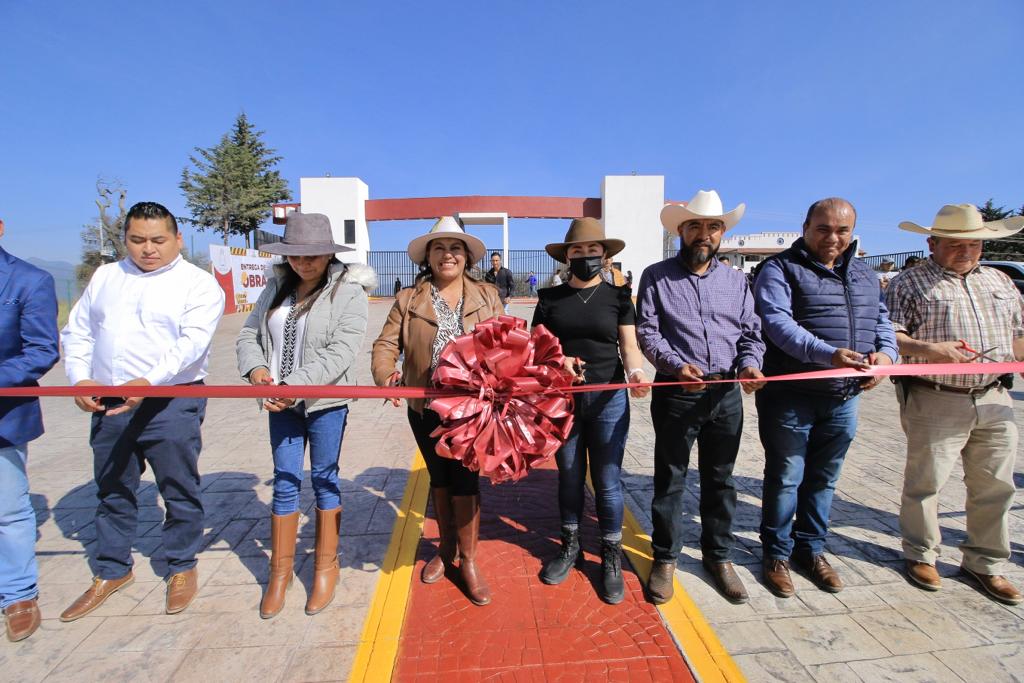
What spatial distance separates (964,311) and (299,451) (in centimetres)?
383

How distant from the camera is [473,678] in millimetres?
2197

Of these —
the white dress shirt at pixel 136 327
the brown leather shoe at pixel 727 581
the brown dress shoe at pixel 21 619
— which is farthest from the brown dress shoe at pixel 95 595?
the brown leather shoe at pixel 727 581

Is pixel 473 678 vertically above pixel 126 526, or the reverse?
pixel 126 526

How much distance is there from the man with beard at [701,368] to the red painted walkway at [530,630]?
0.32 meters

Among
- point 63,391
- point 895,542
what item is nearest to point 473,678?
point 63,391

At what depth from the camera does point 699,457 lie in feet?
9.26

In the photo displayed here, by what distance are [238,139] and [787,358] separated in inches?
1684

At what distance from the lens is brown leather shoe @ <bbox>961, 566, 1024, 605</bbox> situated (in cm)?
272

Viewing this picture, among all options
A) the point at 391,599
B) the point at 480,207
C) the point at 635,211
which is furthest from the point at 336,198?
the point at 391,599

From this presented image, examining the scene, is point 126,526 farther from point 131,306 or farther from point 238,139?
point 238,139

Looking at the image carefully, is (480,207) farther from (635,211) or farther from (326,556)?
(326,556)

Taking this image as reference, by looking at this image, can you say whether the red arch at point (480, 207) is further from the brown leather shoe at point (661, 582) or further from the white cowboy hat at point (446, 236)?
the brown leather shoe at point (661, 582)

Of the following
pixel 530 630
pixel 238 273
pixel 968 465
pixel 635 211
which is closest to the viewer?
pixel 530 630

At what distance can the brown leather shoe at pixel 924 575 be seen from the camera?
111 inches
